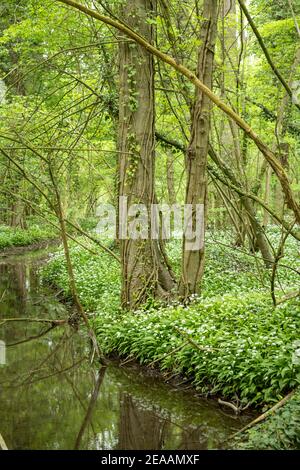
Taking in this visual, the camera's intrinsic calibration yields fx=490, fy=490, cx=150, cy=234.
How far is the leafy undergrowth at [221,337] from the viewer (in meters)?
5.60

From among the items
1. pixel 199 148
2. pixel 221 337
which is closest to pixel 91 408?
pixel 221 337

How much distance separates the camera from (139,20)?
27.1 feet

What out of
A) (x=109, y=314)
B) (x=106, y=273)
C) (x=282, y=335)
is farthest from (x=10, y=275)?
(x=282, y=335)

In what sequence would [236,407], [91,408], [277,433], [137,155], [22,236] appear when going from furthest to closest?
[22,236] < [137,155] < [91,408] < [236,407] < [277,433]

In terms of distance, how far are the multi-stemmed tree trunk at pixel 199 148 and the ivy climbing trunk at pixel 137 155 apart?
643mm

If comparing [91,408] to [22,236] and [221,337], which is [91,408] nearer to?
[221,337]

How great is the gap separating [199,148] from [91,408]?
421 centimetres

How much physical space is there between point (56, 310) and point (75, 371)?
3391mm

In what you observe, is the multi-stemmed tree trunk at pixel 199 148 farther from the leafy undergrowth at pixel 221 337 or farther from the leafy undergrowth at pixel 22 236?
the leafy undergrowth at pixel 22 236

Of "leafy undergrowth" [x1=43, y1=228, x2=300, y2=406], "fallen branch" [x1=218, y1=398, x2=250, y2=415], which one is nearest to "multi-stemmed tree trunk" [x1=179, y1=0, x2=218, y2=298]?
"leafy undergrowth" [x1=43, y1=228, x2=300, y2=406]

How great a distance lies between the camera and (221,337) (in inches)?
252

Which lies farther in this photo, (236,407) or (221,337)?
(221,337)

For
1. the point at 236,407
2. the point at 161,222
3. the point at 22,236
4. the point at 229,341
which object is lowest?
the point at 236,407

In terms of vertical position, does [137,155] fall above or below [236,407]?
above
